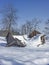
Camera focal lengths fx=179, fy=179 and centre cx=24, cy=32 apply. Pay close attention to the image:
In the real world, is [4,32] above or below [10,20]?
below

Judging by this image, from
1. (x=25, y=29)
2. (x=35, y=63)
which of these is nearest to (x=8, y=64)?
(x=35, y=63)

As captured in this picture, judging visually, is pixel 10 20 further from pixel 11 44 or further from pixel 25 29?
pixel 11 44

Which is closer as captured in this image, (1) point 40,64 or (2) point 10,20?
(1) point 40,64

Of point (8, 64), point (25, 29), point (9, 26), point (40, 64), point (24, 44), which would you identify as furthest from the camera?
point (25, 29)

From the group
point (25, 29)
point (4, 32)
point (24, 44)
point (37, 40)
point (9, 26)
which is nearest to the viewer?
point (24, 44)

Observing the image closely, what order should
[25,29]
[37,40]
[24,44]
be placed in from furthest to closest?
[25,29] → [37,40] → [24,44]

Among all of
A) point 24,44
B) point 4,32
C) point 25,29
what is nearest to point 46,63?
point 24,44

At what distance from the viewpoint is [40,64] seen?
9.14 meters

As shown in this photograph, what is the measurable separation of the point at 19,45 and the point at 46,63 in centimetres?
1437

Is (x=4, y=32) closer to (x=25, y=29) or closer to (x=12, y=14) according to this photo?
(x=12, y=14)

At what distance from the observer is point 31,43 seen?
24906 millimetres

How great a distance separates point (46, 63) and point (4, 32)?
178 feet

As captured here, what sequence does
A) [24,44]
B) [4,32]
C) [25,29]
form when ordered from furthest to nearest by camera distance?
[25,29]
[4,32]
[24,44]

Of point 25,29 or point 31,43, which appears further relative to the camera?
point 25,29
